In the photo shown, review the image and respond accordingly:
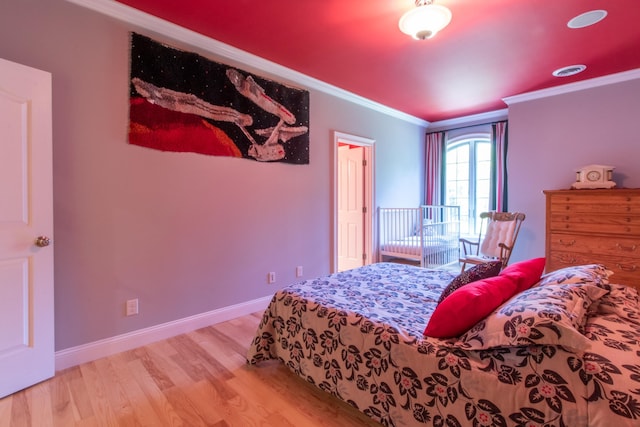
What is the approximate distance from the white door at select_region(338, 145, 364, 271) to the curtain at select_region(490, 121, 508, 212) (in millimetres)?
2198

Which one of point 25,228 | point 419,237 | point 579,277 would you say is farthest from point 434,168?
point 25,228

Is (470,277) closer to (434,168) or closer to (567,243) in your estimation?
(567,243)

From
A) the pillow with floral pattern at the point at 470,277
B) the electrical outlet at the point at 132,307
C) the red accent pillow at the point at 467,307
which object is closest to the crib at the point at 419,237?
the pillow with floral pattern at the point at 470,277

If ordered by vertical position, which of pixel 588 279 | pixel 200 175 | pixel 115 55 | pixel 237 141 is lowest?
pixel 588 279

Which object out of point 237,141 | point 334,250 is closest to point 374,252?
point 334,250

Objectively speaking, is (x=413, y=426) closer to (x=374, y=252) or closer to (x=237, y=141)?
(x=237, y=141)

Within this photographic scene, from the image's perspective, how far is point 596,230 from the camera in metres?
3.24

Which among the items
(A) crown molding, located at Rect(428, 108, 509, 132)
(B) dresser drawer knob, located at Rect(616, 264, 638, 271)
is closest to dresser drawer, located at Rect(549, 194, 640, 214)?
(B) dresser drawer knob, located at Rect(616, 264, 638, 271)

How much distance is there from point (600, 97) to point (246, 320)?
4.86 meters

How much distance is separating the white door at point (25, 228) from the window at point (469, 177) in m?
5.54

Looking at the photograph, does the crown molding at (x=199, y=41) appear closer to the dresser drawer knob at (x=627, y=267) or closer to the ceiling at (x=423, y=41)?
the ceiling at (x=423, y=41)

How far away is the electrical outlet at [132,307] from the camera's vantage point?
2.39 m

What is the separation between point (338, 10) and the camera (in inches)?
89.8

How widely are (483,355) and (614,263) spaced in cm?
308
